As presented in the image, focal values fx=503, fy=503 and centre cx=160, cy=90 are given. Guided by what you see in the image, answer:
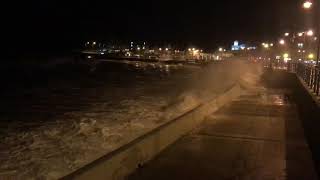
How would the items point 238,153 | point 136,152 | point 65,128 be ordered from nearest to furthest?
point 136,152 → point 238,153 → point 65,128

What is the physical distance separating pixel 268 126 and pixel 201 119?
1.85 metres

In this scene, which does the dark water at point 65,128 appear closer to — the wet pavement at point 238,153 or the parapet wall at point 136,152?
the parapet wall at point 136,152

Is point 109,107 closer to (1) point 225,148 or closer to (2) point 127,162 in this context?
(1) point 225,148

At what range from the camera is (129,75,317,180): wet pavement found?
856 cm

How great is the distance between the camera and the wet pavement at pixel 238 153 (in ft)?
28.1

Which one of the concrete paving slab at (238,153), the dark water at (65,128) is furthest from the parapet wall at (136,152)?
the dark water at (65,128)

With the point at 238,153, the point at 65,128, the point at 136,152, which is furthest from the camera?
the point at 65,128

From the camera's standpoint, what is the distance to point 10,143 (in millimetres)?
13344

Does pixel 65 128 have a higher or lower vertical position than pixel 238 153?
lower

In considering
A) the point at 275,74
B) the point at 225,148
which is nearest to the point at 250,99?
the point at 225,148

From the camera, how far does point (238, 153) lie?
398 inches

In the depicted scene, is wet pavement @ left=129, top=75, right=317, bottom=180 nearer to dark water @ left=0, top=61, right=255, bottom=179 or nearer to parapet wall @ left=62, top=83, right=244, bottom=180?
parapet wall @ left=62, top=83, right=244, bottom=180

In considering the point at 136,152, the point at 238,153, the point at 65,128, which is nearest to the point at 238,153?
the point at 238,153

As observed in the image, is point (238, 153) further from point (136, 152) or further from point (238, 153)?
point (136, 152)
